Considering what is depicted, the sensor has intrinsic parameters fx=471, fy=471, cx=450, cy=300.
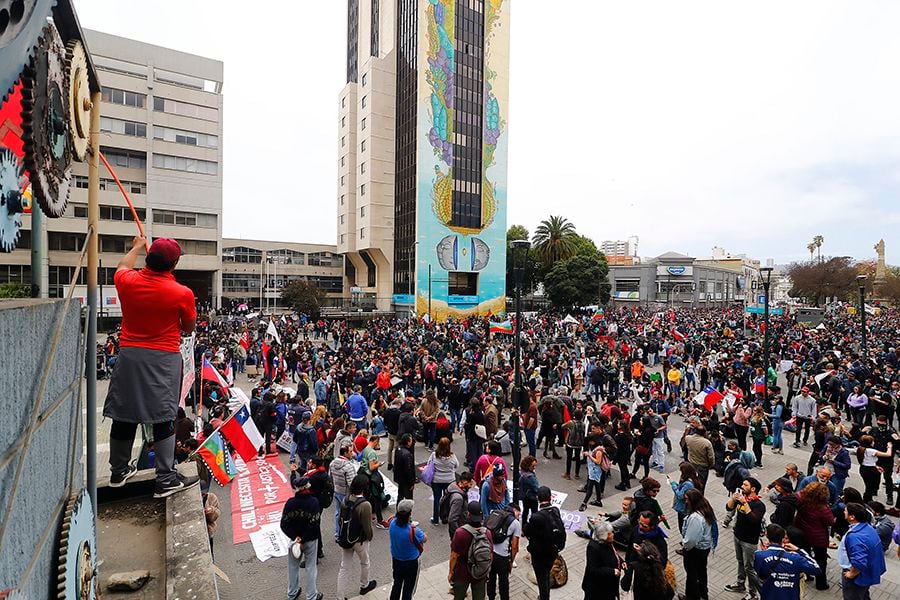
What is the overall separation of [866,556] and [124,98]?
5582 centimetres

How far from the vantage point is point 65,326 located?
1.86 metres

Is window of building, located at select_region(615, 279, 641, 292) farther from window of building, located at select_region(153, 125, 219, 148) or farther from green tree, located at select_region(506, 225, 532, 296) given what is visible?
window of building, located at select_region(153, 125, 219, 148)

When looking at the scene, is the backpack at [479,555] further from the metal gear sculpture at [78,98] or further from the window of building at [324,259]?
the window of building at [324,259]

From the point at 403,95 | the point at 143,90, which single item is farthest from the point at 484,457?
the point at 403,95

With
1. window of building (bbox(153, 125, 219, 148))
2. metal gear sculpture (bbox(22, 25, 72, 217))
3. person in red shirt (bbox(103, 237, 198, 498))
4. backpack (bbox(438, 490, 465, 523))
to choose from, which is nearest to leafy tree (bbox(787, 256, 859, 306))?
backpack (bbox(438, 490, 465, 523))

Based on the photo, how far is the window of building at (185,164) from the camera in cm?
4444

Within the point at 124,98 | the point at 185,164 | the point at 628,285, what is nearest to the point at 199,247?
the point at 185,164

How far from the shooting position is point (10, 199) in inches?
60.1

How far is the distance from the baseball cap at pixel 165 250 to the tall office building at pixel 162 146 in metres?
45.8

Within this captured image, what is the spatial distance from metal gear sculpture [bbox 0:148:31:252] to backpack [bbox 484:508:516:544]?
603 centimetres

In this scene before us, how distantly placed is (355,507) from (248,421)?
3405 millimetres

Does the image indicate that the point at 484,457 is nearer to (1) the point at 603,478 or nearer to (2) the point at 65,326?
(1) the point at 603,478

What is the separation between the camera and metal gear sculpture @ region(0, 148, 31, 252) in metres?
1.46

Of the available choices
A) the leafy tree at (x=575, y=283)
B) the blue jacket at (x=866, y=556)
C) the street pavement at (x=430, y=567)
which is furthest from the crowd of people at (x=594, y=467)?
the leafy tree at (x=575, y=283)
